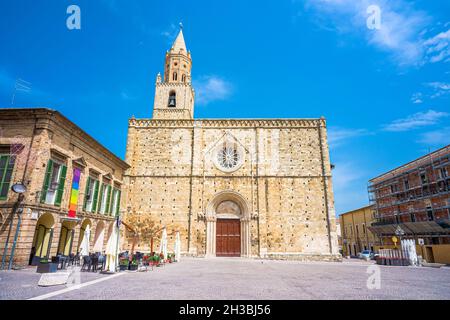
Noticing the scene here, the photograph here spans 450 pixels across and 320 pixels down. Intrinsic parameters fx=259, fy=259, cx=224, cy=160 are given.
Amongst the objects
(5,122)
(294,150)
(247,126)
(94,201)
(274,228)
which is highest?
(247,126)

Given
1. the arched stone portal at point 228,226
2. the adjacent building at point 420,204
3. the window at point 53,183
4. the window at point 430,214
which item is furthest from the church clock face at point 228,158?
the window at point 430,214

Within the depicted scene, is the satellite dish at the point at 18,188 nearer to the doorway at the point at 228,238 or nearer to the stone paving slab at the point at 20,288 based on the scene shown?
the stone paving slab at the point at 20,288

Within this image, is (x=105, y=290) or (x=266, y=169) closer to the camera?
(x=105, y=290)

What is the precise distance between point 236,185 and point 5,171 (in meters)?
17.0

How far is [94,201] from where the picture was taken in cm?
1784

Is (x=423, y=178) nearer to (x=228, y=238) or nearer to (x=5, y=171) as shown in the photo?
(x=228, y=238)

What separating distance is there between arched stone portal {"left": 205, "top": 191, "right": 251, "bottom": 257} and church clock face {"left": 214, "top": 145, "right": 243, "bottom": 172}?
2.56 meters

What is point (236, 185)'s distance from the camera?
975 inches

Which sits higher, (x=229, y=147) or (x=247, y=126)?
(x=247, y=126)

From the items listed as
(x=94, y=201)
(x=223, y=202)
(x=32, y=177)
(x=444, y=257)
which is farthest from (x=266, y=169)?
(x=32, y=177)

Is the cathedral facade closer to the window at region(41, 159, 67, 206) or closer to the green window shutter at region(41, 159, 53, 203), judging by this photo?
the window at region(41, 159, 67, 206)
